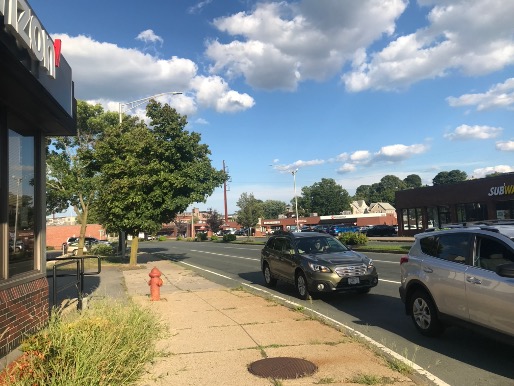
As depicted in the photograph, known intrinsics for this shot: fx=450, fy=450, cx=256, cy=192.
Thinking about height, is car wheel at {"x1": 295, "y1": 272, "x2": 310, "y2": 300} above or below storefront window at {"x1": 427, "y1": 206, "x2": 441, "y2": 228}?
below

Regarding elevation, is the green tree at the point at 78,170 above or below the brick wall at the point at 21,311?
above

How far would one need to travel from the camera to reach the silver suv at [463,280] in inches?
210

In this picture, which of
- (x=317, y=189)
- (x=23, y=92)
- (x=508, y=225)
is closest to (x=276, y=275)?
(x=508, y=225)

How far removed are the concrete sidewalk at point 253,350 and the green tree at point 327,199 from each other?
131 metres

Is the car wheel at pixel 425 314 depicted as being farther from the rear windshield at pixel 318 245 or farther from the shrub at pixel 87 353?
the rear windshield at pixel 318 245

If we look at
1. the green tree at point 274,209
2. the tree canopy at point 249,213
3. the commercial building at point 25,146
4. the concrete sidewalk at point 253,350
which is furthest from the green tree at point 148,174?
the green tree at point 274,209

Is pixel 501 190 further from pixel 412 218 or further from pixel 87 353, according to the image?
pixel 87 353

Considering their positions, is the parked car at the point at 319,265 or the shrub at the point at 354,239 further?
the shrub at the point at 354,239

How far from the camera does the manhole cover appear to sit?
5.22m

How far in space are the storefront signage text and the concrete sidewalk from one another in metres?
31.5

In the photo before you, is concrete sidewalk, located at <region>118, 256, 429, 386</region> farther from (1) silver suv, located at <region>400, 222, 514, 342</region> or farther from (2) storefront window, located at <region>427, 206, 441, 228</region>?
(2) storefront window, located at <region>427, 206, 441, 228</region>

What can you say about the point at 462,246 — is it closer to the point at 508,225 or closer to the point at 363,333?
the point at 508,225

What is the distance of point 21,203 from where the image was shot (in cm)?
733

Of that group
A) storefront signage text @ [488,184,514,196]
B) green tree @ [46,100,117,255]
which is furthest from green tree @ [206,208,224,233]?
storefront signage text @ [488,184,514,196]
